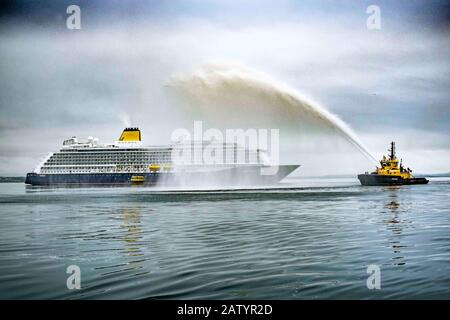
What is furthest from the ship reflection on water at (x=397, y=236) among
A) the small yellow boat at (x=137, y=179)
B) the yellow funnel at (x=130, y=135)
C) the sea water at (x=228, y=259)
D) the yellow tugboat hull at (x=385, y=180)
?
the yellow funnel at (x=130, y=135)

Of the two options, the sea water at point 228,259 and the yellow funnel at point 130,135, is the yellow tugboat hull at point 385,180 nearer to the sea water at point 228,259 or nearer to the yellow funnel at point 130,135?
the yellow funnel at point 130,135

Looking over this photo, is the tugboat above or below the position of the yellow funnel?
below

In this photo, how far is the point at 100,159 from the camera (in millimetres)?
51656

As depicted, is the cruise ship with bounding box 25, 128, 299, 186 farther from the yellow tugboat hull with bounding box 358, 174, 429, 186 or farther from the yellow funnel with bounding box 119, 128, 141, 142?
the yellow tugboat hull with bounding box 358, 174, 429, 186

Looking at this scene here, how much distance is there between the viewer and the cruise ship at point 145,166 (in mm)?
46562

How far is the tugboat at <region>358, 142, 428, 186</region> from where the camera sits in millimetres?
41344

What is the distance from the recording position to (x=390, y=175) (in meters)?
41.4

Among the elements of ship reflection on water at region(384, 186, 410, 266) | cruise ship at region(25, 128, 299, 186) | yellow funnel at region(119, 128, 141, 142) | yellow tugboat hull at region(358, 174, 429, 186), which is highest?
yellow funnel at region(119, 128, 141, 142)

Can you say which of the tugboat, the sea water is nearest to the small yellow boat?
the tugboat

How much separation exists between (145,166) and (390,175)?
2536 centimetres

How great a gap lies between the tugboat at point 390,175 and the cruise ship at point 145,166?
26.1 ft

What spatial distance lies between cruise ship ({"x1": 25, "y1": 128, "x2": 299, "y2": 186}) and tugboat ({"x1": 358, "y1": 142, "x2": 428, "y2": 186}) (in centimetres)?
796

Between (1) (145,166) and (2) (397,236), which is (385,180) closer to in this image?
(1) (145,166)

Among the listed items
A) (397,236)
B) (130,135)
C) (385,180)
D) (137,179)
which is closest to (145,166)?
(137,179)
